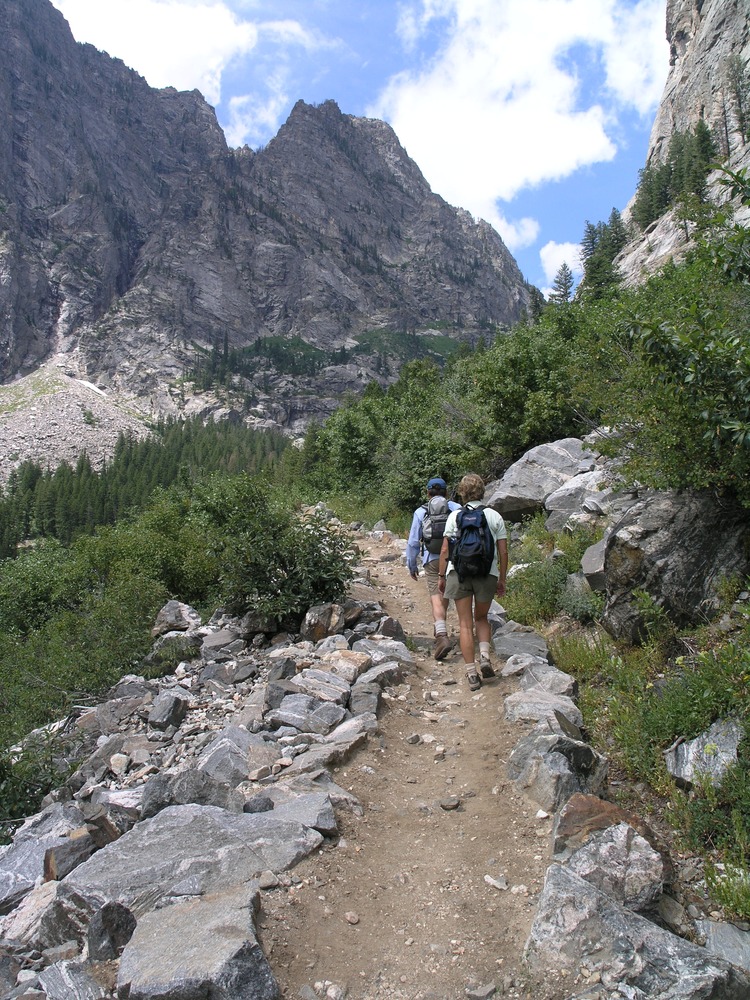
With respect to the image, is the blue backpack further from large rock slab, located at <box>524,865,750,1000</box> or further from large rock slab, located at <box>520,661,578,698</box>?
large rock slab, located at <box>524,865,750,1000</box>

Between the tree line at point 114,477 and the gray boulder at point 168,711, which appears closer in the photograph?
the gray boulder at point 168,711

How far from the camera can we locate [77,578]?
19.3 m

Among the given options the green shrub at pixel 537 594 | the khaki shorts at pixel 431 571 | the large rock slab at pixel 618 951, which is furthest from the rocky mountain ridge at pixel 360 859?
the green shrub at pixel 537 594

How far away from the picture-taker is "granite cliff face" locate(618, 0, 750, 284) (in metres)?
75.8

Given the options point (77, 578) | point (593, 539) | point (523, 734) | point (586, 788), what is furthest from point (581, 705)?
point (77, 578)

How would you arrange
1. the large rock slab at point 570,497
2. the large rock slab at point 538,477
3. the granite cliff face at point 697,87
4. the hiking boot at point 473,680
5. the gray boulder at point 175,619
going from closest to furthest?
the hiking boot at point 473,680
the gray boulder at point 175,619
the large rock slab at point 570,497
the large rock slab at point 538,477
the granite cliff face at point 697,87

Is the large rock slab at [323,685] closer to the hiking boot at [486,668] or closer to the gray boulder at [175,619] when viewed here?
the hiking boot at [486,668]

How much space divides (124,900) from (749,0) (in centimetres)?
12332

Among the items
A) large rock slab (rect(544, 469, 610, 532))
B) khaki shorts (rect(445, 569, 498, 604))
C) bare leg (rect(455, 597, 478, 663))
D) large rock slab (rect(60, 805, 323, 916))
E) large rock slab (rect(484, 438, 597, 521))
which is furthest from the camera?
large rock slab (rect(484, 438, 597, 521))

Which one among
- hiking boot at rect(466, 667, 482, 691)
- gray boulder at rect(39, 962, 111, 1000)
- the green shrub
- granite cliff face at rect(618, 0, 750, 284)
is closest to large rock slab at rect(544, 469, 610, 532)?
the green shrub

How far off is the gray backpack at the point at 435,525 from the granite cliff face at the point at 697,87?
67956 mm

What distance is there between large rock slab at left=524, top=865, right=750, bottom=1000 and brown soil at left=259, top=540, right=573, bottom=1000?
0.17 metres

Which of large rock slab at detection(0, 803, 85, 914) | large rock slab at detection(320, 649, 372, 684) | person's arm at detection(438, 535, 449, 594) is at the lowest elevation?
large rock slab at detection(0, 803, 85, 914)

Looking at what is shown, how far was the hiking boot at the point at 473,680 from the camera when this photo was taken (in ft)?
24.5
